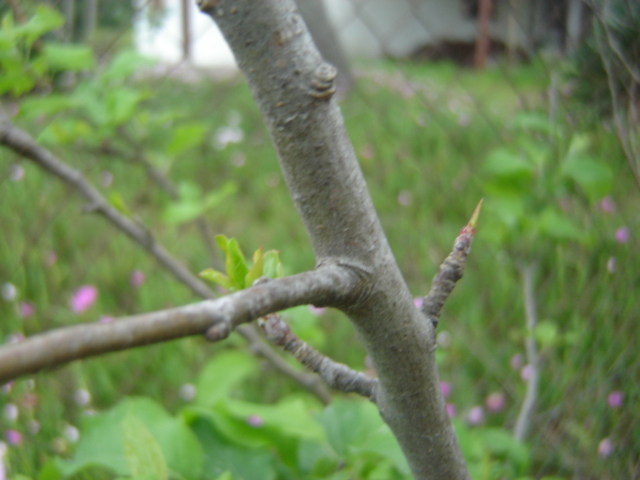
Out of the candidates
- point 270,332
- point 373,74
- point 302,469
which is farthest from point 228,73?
point 270,332

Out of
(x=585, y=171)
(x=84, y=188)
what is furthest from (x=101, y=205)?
(x=585, y=171)

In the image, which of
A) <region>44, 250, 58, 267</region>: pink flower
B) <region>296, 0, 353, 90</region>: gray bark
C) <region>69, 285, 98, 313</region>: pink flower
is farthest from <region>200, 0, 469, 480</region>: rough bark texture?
<region>296, 0, 353, 90</region>: gray bark

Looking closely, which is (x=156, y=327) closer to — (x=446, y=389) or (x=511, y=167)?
(x=511, y=167)

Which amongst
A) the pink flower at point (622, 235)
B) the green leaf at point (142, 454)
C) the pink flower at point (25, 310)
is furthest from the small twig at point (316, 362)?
Result: the pink flower at point (25, 310)

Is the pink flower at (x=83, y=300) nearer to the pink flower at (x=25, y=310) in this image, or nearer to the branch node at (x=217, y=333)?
the pink flower at (x=25, y=310)

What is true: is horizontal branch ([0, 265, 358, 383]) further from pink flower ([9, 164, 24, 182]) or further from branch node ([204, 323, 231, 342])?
pink flower ([9, 164, 24, 182])

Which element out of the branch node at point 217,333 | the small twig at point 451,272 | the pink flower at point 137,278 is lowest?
the pink flower at point 137,278

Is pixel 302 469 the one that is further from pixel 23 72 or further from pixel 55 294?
pixel 55 294
